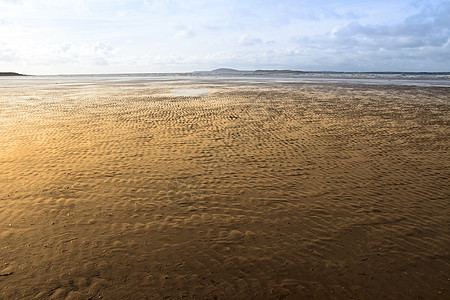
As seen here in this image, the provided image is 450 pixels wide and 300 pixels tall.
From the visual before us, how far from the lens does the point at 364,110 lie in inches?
964

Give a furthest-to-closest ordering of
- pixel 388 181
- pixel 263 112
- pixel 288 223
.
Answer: pixel 263 112
pixel 388 181
pixel 288 223

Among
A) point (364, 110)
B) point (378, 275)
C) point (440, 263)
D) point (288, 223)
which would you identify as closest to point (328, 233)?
point (288, 223)

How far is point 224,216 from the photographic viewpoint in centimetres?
734

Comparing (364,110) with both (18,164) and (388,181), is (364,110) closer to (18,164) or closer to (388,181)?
(388,181)

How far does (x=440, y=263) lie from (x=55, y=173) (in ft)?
37.7

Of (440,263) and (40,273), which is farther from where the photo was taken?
(440,263)

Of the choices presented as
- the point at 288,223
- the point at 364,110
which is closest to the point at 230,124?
the point at 288,223

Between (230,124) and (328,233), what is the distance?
12463 mm

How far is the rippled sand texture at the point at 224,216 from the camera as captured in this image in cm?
513

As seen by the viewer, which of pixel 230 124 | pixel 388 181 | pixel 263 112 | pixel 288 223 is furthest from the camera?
pixel 263 112

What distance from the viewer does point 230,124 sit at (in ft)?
60.1

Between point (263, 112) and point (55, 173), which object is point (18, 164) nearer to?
point (55, 173)

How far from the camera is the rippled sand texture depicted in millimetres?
5133

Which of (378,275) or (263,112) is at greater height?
(263,112)
